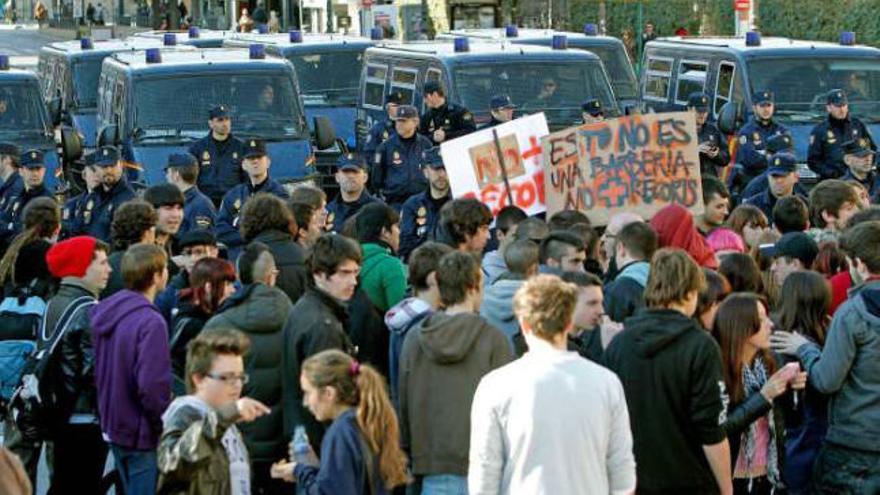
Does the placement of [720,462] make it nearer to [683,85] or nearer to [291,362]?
[291,362]

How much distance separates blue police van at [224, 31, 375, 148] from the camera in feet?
74.6

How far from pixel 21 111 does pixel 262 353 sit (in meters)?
9.84

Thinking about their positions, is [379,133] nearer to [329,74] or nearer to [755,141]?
[755,141]

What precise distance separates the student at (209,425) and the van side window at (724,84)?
12260 millimetres

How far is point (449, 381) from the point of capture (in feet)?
23.4

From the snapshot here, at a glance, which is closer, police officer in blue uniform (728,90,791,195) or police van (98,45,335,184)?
police van (98,45,335,184)

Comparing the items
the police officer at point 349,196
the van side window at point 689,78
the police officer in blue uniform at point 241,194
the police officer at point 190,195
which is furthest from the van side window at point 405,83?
the police officer at point 190,195

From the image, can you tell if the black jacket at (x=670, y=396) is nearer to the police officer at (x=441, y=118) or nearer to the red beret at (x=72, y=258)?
the red beret at (x=72, y=258)

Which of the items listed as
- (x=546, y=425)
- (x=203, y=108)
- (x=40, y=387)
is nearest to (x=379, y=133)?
(x=203, y=108)

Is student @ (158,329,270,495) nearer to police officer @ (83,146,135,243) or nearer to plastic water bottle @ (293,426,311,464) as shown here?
plastic water bottle @ (293,426,311,464)

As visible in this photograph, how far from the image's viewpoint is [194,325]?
8.37 m

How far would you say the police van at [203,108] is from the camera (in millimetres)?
16188

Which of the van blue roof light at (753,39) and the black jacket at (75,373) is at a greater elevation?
the van blue roof light at (753,39)

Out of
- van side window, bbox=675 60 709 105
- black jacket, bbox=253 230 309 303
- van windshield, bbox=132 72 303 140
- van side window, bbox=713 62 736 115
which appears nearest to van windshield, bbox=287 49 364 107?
van side window, bbox=675 60 709 105
